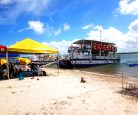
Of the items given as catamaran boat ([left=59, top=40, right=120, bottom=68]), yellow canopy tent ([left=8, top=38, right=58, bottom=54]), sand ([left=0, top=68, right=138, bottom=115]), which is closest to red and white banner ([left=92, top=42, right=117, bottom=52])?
catamaran boat ([left=59, top=40, right=120, bottom=68])

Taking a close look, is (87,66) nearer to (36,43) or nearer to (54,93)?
(36,43)

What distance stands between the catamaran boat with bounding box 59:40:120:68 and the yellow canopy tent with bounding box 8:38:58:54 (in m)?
29.6

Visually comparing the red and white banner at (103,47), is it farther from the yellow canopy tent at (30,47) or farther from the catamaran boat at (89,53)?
the yellow canopy tent at (30,47)

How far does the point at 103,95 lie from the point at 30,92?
4.21 meters

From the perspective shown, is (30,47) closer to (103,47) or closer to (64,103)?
(64,103)

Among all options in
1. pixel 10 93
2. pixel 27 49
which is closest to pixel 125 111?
pixel 10 93

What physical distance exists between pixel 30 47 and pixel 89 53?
39563 mm

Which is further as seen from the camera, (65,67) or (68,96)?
(65,67)

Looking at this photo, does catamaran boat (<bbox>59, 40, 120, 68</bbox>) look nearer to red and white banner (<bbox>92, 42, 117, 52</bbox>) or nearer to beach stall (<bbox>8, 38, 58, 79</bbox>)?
red and white banner (<bbox>92, 42, 117, 52</bbox>)

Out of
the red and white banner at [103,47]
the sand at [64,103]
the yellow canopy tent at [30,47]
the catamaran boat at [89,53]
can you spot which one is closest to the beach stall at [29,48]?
the yellow canopy tent at [30,47]

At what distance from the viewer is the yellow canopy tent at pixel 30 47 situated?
19391 millimetres

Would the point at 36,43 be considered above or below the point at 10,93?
above

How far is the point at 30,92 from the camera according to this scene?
12320mm

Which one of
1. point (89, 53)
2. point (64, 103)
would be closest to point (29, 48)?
point (64, 103)
